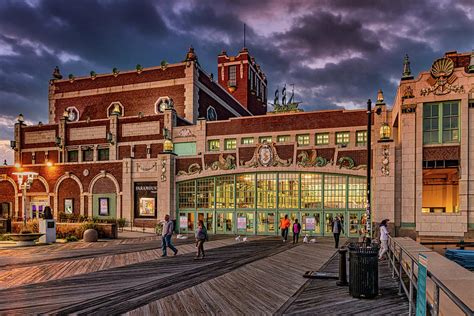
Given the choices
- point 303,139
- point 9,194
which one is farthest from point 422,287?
point 9,194

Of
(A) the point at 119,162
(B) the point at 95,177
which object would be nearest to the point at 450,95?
(A) the point at 119,162

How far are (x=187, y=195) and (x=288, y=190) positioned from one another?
9078mm

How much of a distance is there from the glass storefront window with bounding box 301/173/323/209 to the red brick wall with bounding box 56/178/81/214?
2263cm

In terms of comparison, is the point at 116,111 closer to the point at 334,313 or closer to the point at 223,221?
the point at 223,221

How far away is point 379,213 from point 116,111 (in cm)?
2876

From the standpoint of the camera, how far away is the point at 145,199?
33.9m

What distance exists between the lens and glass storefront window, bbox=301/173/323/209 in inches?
1148

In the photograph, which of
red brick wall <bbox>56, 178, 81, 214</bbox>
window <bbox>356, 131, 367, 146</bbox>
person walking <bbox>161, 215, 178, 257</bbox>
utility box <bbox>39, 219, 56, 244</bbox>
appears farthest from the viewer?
red brick wall <bbox>56, 178, 81, 214</bbox>

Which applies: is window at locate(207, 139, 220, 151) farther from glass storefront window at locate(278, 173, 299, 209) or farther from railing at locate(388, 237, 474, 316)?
railing at locate(388, 237, 474, 316)

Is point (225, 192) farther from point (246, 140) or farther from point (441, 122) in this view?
point (441, 122)

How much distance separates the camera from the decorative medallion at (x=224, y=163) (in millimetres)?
31047

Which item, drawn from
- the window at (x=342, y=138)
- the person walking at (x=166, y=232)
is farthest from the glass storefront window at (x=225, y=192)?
the person walking at (x=166, y=232)

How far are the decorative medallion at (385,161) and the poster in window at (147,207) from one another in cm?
1985

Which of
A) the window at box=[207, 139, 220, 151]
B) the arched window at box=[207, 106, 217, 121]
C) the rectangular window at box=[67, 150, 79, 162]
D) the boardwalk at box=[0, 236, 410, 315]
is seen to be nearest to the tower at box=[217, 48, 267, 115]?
the arched window at box=[207, 106, 217, 121]
